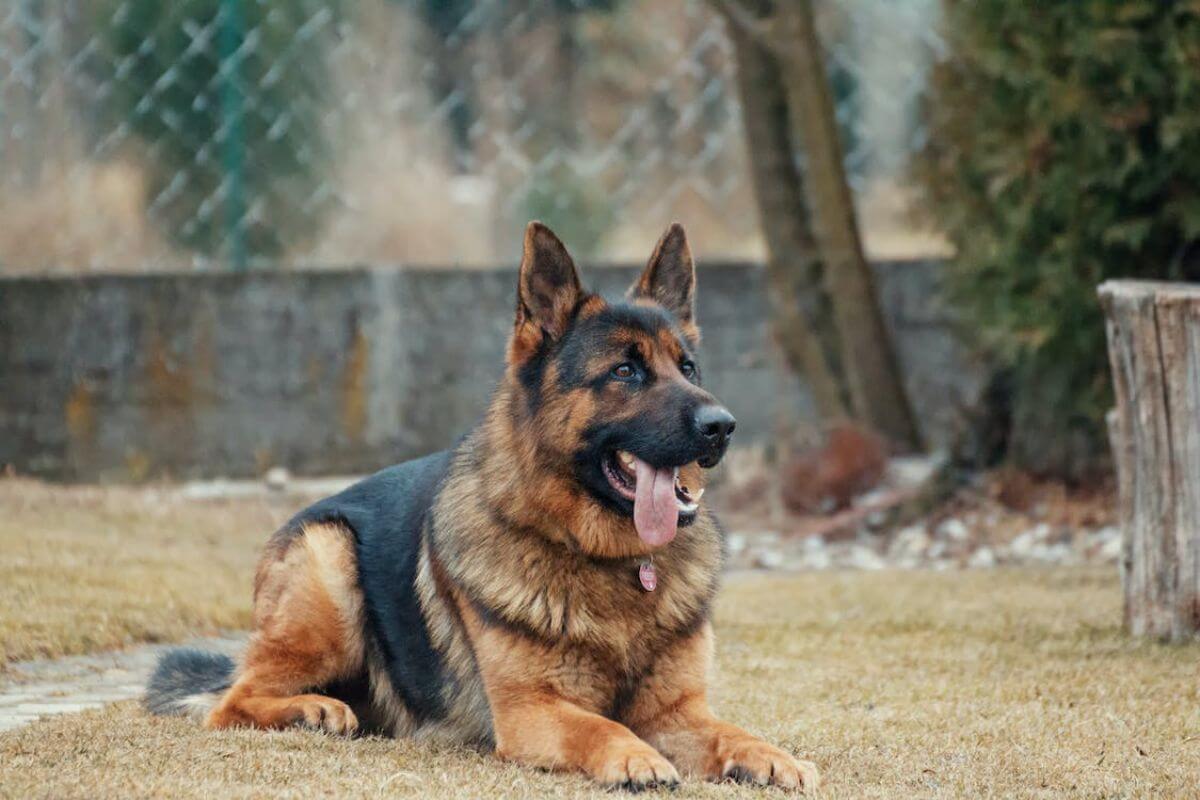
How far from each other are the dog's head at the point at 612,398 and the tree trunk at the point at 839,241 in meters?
6.56

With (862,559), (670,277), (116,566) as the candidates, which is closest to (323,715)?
(670,277)

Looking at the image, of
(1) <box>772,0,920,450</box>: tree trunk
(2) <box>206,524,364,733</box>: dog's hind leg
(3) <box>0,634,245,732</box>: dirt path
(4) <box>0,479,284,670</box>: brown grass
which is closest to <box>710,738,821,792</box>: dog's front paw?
(2) <box>206,524,364,733</box>: dog's hind leg

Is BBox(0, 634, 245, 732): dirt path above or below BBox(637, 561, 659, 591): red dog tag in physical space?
below

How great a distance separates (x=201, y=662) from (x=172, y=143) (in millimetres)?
7819

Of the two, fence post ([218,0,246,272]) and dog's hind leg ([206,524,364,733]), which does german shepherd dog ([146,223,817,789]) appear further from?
fence post ([218,0,246,272])

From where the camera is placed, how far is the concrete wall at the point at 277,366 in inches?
452

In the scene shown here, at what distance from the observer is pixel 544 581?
4.51 meters

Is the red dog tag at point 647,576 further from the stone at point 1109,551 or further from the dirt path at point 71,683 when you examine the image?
the stone at point 1109,551

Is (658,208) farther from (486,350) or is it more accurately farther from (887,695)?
(887,695)

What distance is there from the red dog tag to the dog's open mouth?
0.10 meters

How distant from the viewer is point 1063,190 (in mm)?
9086

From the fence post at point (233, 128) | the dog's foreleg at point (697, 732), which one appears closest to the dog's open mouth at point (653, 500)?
the dog's foreleg at point (697, 732)

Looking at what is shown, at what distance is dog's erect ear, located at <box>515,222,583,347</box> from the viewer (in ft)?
15.1

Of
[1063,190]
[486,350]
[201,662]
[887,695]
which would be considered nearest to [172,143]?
[486,350]
